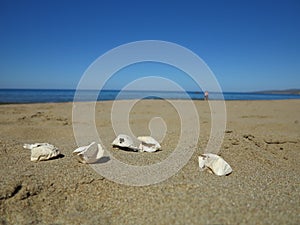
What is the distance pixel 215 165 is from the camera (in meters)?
2.25

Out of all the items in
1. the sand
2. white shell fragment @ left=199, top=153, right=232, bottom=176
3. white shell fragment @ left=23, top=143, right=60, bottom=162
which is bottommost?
the sand

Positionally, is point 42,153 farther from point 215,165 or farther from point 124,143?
point 215,165

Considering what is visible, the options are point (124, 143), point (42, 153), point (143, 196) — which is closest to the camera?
point (143, 196)

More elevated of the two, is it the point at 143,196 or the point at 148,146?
the point at 148,146

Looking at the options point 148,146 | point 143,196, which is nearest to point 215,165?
point 143,196

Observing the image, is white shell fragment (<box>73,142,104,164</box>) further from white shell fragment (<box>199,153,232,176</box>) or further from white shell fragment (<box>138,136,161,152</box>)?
white shell fragment (<box>199,153,232,176</box>)

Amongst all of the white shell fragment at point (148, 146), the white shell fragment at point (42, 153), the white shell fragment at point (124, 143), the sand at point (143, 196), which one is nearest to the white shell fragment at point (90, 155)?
the sand at point (143, 196)

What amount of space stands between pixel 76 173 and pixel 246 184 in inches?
59.4

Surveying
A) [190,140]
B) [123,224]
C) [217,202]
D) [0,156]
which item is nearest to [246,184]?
[217,202]

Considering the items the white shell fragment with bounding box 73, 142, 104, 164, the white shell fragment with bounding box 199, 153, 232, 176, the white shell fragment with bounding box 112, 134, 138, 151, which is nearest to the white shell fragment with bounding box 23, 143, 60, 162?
the white shell fragment with bounding box 73, 142, 104, 164

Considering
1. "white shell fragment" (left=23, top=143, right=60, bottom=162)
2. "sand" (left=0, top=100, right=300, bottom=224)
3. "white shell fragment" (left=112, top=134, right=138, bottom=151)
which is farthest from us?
"white shell fragment" (left=112, top=134, right=138, bottom=151)

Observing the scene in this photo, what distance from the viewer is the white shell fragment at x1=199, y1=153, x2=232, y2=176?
2209 millimetres

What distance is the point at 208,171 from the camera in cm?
227

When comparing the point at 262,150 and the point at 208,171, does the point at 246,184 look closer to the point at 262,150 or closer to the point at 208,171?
the point at 208,171
